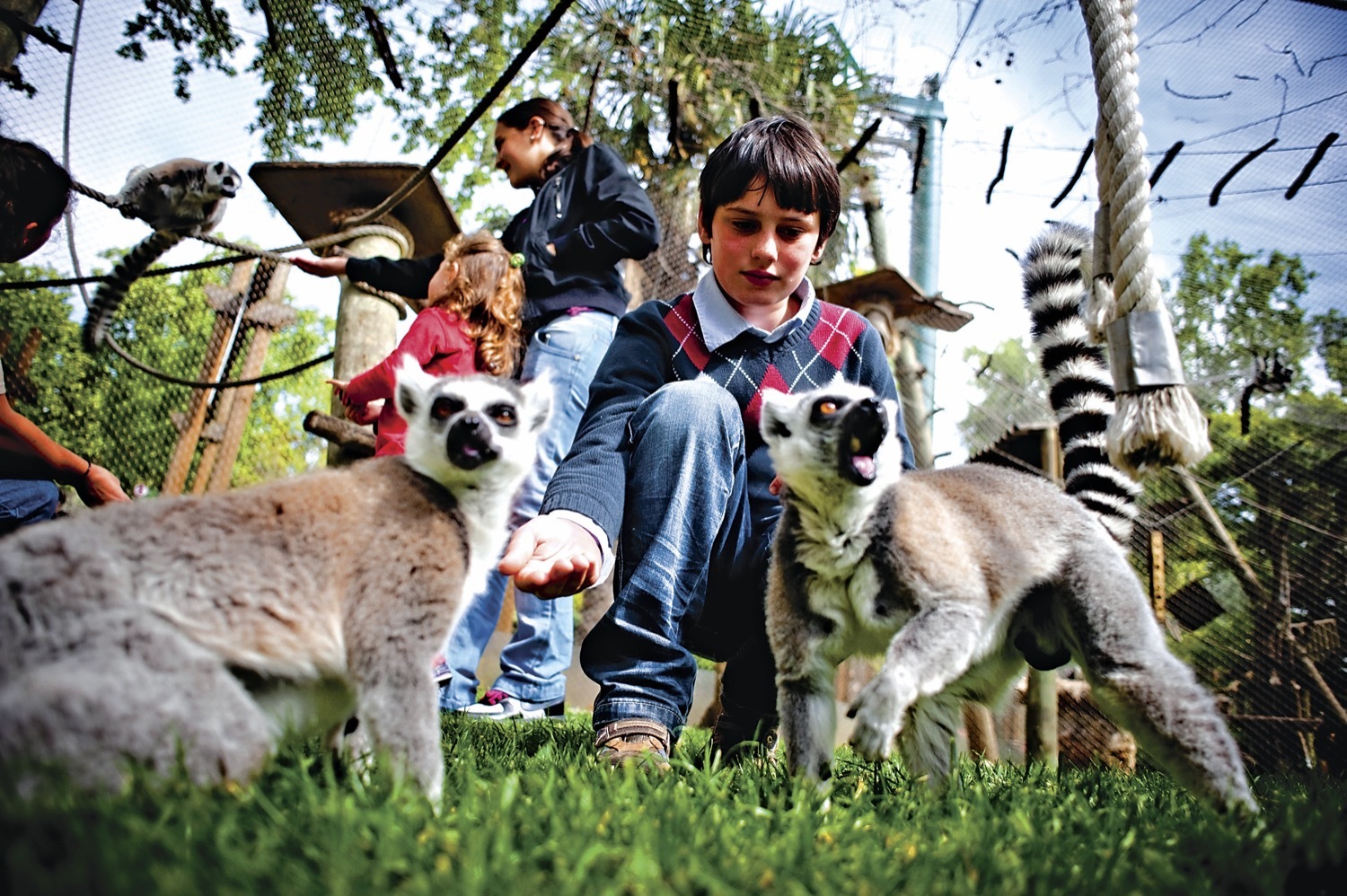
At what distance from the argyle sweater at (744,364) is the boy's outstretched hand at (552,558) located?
53 centimetres

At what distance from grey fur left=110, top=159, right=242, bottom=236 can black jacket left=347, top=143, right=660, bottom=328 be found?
0.73 meters

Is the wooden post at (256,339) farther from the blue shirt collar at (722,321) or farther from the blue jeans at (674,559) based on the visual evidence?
the blue jeans at (674,559)

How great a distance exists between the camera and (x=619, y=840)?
4.06ft

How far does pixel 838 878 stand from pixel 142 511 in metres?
1.33

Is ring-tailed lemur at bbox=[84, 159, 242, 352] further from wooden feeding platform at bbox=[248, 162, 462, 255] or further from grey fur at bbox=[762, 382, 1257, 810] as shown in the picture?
grey fur at bbox=[762, 382, 1257, 810]

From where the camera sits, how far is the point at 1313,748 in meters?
4.62

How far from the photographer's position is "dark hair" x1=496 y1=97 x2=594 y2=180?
4.29 meters

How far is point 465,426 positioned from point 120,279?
1.77 m

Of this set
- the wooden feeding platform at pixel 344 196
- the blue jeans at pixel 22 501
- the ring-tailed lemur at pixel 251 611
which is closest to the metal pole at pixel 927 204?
the wooden feeding platform at pixel 344 196

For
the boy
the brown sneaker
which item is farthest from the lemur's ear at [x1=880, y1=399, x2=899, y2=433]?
the brown sneaker

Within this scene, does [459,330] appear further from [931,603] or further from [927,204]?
[927,204]

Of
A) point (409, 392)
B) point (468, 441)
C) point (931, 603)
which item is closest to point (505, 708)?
point (409, 392)

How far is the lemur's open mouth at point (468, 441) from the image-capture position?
1.90m

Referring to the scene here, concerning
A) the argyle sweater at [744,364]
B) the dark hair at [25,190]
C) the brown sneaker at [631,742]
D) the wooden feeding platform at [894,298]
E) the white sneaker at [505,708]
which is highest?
the dark hair at [25,190]
